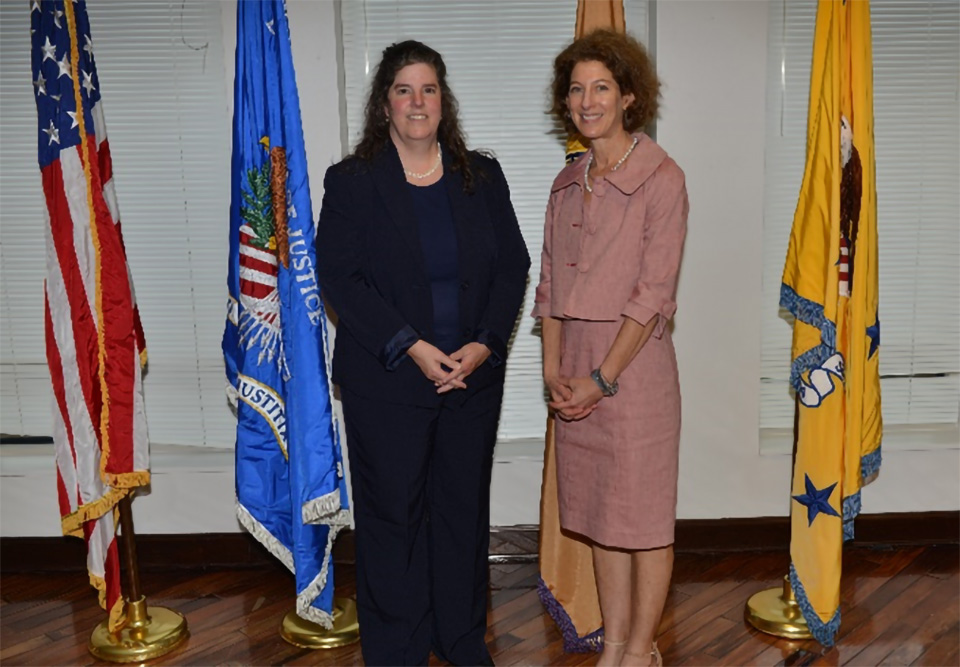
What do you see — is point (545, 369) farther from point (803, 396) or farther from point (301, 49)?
point (301, 49)

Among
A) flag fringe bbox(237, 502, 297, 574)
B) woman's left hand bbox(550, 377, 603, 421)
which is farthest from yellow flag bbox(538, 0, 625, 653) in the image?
flag fringe bbox(237, 502, 297, 574)

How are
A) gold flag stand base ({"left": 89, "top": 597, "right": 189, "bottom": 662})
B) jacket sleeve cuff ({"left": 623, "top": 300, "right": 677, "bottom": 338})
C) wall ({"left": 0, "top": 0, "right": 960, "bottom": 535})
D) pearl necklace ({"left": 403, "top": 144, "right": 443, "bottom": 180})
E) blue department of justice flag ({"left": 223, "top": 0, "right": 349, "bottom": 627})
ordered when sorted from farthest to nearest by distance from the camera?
wall ({"left": 0, "top": 0, "right": 960, "bottom": 535})
gold flag stand base ({"left": 89, "top": 597, "right": 189, "bottom": 662})
blue department of justice flag ({"left": 223, "top": 0, "right": 349, "bottom": 627})
pearl necklace ({"left": 403, "top": 144, "right": 443, "bottom": 180})
jacket sleeve cuff ({"left": 623, "top": 300, "right": 677, "bottom": 338})

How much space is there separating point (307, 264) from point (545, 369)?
2.48 feet

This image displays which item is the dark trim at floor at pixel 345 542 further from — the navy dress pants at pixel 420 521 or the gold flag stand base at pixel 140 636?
the navy dress pants at pixel 420 521

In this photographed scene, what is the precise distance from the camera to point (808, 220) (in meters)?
2.67

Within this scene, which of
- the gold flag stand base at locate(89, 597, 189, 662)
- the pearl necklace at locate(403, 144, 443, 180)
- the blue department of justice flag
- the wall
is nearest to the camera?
the pearl necklace at locate(403, 144, 443, 180)

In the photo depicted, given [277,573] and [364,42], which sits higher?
[364,42]

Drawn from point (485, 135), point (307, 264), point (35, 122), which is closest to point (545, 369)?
point (307, 264)

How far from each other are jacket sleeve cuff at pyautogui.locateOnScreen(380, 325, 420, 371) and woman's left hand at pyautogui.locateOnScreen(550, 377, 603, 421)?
0.41 meters

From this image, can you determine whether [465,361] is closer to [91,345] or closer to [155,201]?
[91,345]

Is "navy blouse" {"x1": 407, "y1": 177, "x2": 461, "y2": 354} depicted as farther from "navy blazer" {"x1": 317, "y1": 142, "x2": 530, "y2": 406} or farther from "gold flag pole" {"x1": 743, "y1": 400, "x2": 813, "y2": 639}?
"gold flag pole" {"x1": 743, "y1": 400, "x2": 813, "y2": 639}

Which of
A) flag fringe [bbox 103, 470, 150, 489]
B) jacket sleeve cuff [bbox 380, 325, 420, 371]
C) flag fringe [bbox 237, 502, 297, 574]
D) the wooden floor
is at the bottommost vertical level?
the wooden floor

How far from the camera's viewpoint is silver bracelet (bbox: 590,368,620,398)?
2311 millimetres

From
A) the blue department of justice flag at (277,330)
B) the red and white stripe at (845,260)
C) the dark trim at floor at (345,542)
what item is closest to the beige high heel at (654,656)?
the dark trim at floor at (345,542)
